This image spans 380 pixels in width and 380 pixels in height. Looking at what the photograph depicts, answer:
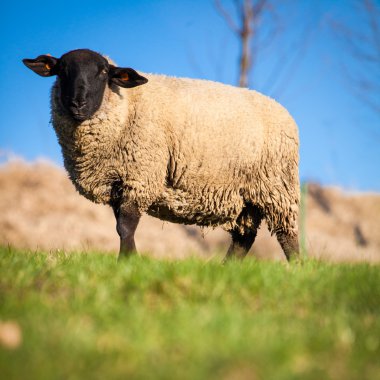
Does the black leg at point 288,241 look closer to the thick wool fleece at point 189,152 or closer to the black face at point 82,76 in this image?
the thick wool fleece at point 189,152

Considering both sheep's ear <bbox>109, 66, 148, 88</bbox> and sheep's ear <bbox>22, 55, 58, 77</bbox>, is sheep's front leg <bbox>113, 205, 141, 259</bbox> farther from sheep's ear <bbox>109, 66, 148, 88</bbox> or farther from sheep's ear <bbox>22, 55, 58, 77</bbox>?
sheep's ear <bbox>22, 55, 58, 77</bbox>

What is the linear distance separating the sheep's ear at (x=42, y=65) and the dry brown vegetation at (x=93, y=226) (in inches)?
312

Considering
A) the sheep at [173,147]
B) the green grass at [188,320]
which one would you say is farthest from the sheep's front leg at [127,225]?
the green grass at [188,320]

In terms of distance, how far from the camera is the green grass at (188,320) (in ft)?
7.75

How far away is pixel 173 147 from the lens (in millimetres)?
5891

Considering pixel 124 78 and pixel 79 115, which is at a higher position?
pixel 124 78

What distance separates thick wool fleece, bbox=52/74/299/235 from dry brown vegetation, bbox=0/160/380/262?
7100 mm

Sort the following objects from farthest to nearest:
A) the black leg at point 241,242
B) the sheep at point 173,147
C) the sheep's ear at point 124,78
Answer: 1. the black leg at point 241,242
2. the sheep's ear at point 124,78
3. the sheep at point 173,147

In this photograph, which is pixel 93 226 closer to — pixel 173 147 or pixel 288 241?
pixel 288 241

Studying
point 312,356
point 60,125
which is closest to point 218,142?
point 60,125

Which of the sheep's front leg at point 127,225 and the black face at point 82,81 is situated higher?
the black face at point 82,81

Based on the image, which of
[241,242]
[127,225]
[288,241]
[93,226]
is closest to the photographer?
[127,225]

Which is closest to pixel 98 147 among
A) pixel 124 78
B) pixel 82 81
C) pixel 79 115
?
pixel 79 115

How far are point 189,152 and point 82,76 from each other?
4.44 feet
